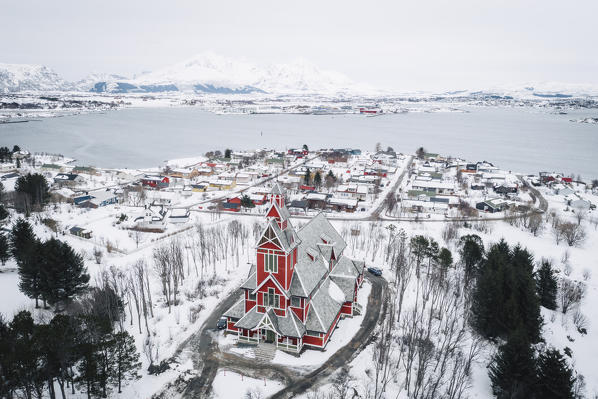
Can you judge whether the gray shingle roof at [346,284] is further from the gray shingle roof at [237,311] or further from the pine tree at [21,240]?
the pine tree at [21,240]

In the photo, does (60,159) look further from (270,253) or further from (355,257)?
(270,253)

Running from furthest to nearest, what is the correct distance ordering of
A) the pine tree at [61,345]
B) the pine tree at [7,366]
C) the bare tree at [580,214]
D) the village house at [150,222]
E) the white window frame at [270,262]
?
the bare tree at [580,214] < the village house at [150,222] < the white window frame at [270,262] < the pine tree at [61,345] < the pine tree at [7,366]

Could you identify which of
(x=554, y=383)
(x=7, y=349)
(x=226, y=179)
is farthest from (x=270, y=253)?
(x=226, y=179)

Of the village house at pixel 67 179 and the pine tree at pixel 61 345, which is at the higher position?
the pine tree at pixel 61 345

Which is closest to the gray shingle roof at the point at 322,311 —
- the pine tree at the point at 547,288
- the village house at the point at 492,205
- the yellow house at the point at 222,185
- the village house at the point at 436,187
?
the pine tree at the point at 547,288

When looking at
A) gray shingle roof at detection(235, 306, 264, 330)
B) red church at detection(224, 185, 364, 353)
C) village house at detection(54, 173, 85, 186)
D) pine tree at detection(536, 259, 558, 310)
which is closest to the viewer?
red church at detection(224, 185, 364, 353)

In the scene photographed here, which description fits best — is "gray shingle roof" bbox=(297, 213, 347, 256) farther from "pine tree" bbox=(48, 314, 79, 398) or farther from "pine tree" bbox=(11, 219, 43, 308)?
"pine tree" bbox=(11, 219, 43, 308)

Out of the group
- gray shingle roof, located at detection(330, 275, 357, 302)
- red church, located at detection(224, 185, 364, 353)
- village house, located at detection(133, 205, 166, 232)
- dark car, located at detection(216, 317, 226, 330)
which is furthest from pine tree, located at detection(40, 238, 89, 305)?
village house, located at detection(133, 205, 166, 232)
